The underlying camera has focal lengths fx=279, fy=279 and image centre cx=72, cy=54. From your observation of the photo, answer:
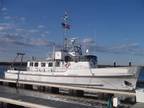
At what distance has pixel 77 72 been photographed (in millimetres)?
29203

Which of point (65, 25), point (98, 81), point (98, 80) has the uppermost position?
point (65, 25)

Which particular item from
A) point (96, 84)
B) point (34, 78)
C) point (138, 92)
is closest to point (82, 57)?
point (96, 84)

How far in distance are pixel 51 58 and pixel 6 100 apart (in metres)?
A: 15.0

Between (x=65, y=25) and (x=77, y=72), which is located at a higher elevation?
(x=65, y=25)

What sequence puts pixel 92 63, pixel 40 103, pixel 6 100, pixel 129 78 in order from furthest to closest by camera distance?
pixel 92 63
pixel 129 78
pixel 6 100
pixel 40 103

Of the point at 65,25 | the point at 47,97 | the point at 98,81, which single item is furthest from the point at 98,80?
the point at 65,25

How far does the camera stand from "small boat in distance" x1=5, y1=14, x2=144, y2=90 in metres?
27.1

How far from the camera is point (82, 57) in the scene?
2978 cm

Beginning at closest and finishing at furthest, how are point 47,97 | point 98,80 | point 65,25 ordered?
point 47,97 → point 98,80 → point 65,25

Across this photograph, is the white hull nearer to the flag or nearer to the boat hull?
the boat hull

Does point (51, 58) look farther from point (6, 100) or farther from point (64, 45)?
point (6, 100)

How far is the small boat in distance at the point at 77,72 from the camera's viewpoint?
89.0 ft

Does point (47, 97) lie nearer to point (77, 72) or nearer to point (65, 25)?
point (77, 72)

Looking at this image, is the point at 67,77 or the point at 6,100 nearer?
the point at 6,100
